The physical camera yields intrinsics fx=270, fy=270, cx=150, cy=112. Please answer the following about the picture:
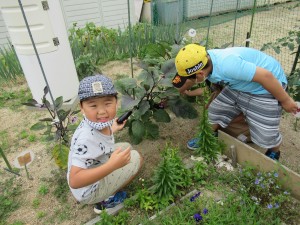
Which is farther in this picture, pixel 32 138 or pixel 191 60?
pixel 32 138

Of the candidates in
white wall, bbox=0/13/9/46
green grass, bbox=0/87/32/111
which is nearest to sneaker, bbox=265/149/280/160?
green grass, bbox=0/87/32/111

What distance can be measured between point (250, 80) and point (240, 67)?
0.34ft

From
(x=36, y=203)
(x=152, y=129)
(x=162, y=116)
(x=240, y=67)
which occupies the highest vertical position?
(x=240, y=67)

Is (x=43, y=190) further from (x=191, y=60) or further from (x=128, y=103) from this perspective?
(x=191, y=60)

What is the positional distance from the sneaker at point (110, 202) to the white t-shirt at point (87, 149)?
0.62 feet

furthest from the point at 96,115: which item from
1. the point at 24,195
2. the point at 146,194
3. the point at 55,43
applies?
the point at 55,43

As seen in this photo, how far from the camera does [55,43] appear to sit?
271 centimetres

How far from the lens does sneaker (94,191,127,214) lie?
5.62ft

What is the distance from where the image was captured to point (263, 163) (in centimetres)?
176

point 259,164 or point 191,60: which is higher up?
point 191,60

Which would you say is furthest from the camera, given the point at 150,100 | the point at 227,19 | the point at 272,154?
the point at 227,19

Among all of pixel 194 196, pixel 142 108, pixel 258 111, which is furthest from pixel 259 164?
pixel 142 108

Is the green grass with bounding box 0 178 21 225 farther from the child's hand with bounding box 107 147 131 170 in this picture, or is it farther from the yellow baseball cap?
the yellow baseball cap

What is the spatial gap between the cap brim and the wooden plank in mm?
510
